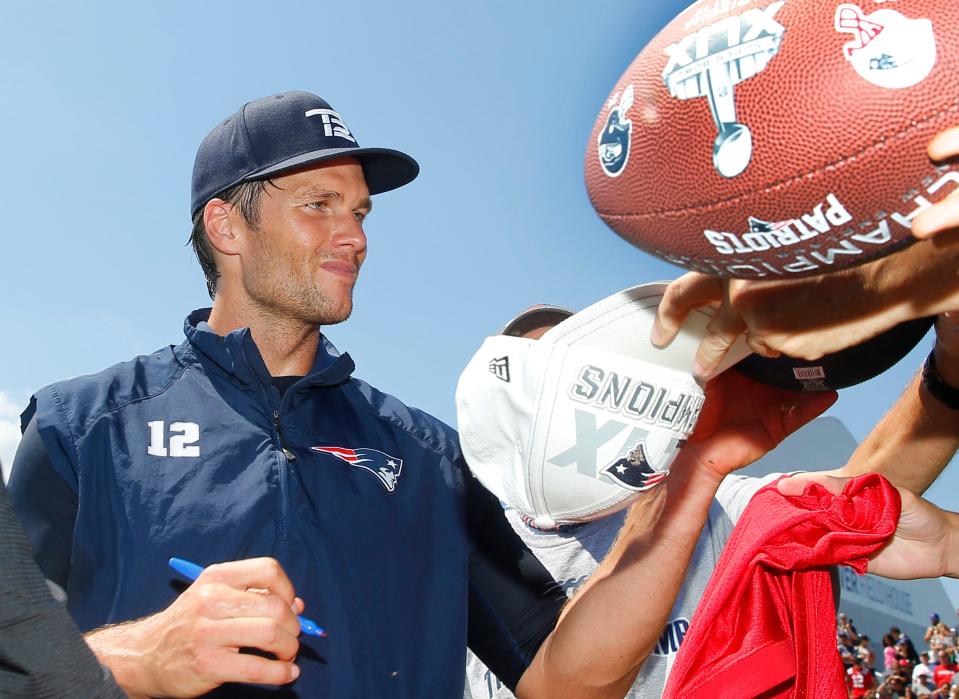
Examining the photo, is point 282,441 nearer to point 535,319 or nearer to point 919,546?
point 535,319

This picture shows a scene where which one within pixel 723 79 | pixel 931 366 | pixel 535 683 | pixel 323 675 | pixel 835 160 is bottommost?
pixel 535 683

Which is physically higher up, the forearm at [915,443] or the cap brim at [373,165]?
the cap brim at [373,165]

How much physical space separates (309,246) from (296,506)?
0.80 meters

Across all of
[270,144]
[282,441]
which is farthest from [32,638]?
[270,144]

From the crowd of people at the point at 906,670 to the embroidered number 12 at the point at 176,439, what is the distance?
1293cm

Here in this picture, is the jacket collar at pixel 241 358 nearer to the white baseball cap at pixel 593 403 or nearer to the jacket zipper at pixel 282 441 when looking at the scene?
the jacket zipper at pixel 282 441

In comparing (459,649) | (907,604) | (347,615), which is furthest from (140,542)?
(907,604)

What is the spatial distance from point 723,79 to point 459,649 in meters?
1.38

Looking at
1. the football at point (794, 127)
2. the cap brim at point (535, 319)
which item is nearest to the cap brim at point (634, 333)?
the football at point (794, 127)

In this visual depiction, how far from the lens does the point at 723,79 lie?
4.13 feet

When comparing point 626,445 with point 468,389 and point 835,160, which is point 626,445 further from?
point 835,160

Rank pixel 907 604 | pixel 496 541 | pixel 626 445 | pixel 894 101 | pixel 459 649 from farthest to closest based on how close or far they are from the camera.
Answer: pixel 907 604 → pixel 496 541 → pixel 459 649 → pixel 626 445 → pixel 894 101

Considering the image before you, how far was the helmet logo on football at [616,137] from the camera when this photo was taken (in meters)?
1.40

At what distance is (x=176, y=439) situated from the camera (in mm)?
1994
